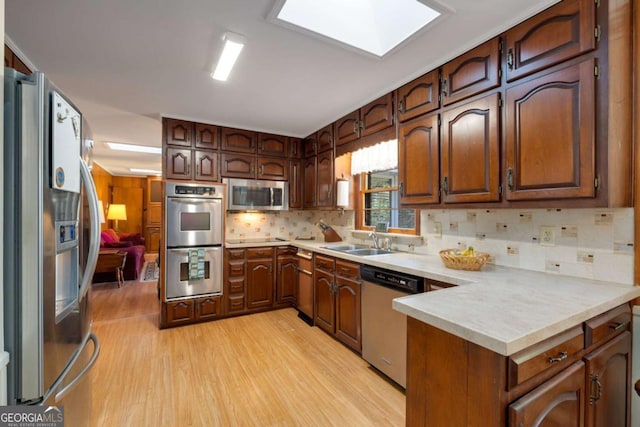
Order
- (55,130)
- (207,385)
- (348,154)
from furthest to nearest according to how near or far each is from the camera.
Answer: (348,154)
(207,385)
(55,130)

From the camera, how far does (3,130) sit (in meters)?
0.86

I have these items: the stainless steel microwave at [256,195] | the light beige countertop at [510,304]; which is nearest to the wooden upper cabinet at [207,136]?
the stainless steel microwave at [256,195]

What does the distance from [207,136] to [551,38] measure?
10.9ft

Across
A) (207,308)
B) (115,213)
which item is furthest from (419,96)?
(115,213)

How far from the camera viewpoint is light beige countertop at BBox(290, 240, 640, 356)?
93 cm

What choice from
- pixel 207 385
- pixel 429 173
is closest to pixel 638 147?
pixel 429 173

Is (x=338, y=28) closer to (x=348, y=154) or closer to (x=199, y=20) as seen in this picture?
(x=199, y=20)

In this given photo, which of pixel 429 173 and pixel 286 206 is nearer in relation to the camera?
pixel 429 173

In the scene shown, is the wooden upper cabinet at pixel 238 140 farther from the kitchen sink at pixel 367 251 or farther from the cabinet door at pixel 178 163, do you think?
the kitchen sink at pixel 367 251

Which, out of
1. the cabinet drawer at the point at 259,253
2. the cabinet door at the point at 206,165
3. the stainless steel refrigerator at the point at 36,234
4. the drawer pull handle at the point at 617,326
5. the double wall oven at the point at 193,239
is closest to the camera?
the stainless steel refrigerator at the point at 36,234

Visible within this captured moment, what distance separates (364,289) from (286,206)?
6.56 ft

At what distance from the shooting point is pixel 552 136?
1493 millimetres

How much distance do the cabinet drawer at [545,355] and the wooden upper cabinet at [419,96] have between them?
1.64m

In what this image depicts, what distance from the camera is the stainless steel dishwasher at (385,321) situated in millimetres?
1977
